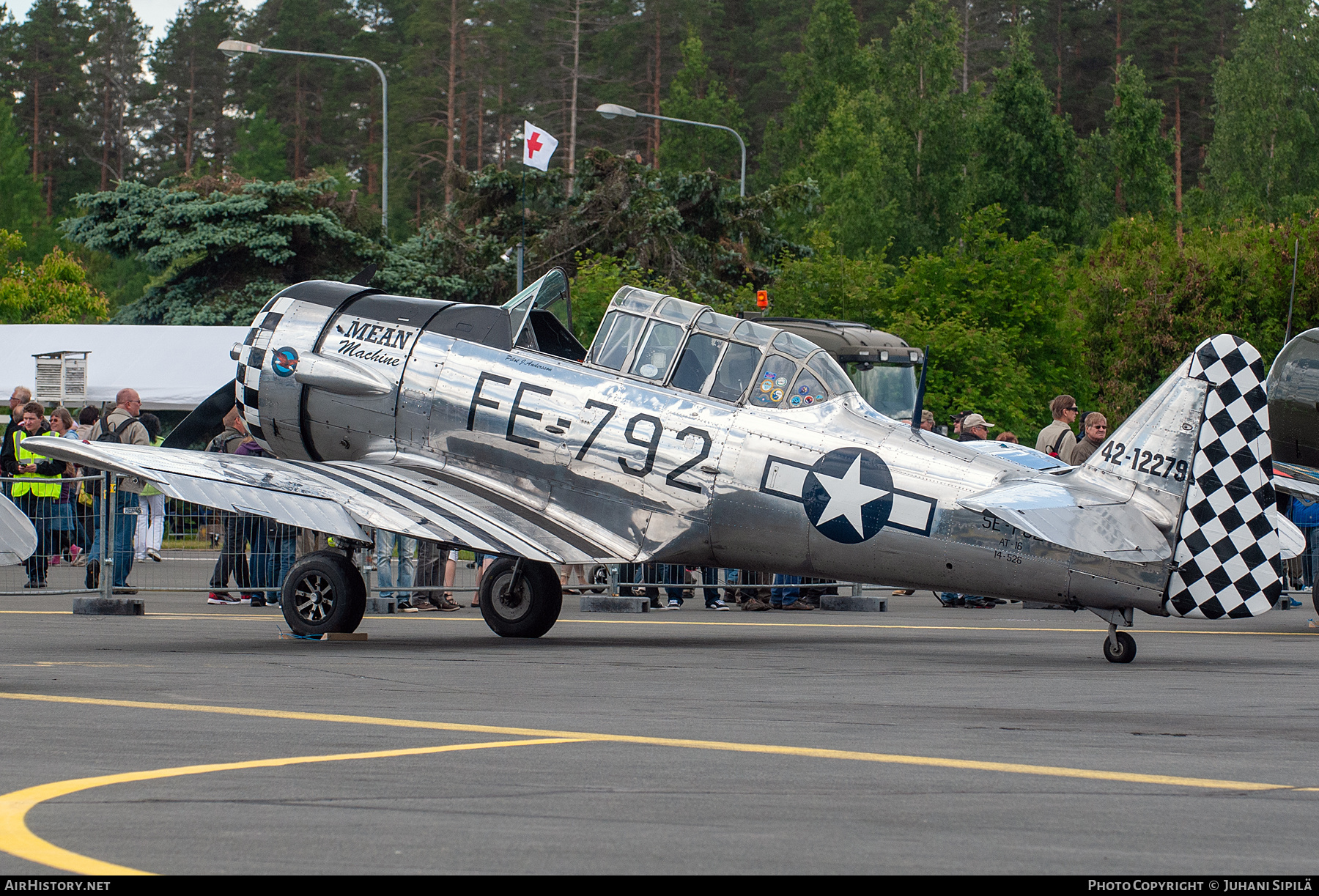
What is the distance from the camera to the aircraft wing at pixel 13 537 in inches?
360

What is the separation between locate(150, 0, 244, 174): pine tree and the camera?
95375mm

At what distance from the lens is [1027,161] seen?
216 feet

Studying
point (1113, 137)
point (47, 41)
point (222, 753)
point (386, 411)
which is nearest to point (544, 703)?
point (222, 753)

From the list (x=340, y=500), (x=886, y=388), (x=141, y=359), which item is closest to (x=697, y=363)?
(x=340, y=500)

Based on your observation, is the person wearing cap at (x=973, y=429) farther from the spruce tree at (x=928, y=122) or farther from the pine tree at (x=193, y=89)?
the pine tree at (x=193, y=89)

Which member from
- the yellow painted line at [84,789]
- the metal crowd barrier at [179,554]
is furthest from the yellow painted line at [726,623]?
the yellow painted line at [84,789]

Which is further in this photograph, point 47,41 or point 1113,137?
point 47,41

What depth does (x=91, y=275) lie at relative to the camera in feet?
305

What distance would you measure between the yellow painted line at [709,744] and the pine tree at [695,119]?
67.3m

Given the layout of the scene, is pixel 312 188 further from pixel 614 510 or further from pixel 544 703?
pixel 544 703

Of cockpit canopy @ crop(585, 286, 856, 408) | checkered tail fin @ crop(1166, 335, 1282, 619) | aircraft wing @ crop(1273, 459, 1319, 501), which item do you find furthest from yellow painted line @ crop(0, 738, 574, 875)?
aircraft wing @ crop(1273, 459, 1319, 501)

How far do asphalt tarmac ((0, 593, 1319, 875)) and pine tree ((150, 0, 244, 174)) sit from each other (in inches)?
3457
